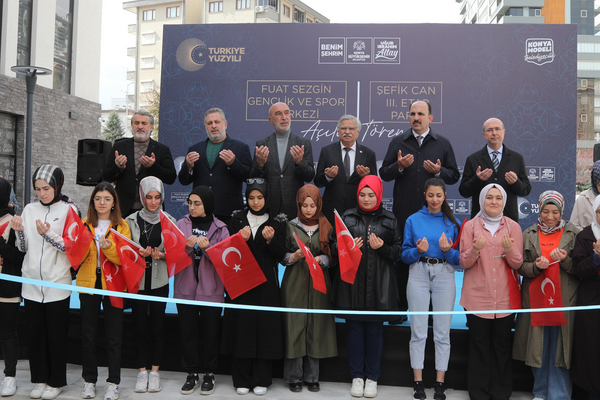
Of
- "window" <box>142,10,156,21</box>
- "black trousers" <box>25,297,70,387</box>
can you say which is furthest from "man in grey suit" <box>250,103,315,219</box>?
"window" <box>142,10,156,21</box>

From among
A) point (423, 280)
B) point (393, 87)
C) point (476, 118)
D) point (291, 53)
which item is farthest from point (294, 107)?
point (423, 280)

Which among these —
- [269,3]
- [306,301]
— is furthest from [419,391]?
[269,3]

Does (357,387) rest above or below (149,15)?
below

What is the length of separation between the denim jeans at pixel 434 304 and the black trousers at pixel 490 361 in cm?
18

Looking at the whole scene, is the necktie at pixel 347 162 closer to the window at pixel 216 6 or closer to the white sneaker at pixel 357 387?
the white sneaker at pixel 357 387

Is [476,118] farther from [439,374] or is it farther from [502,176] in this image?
[439,374]

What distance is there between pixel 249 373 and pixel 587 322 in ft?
7.50

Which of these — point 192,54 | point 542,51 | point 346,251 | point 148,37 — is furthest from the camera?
point 148,37

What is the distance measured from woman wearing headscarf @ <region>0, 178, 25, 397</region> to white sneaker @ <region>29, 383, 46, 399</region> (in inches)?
6.7

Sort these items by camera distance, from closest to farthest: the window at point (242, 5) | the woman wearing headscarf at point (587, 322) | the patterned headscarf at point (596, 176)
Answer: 1. the woman wearing headscarf at point (587, 322)
2. the patterned headscarf at point (596, 176)
3. the window at point (242, 5)

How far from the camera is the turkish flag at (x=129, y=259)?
3375 millimetres

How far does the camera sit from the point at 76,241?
3.30 meters

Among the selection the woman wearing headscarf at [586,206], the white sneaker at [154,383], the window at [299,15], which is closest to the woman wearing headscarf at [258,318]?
the white sneaker at [154,383]

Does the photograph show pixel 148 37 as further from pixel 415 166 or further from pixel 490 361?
pixel 490 361
